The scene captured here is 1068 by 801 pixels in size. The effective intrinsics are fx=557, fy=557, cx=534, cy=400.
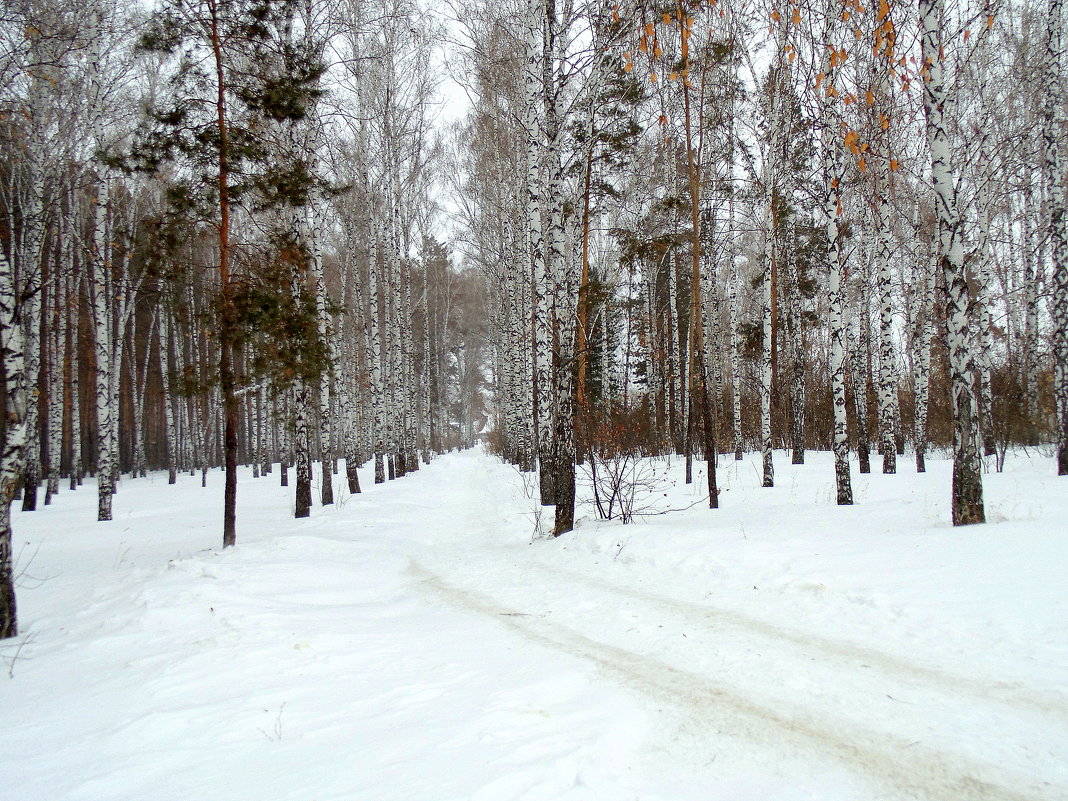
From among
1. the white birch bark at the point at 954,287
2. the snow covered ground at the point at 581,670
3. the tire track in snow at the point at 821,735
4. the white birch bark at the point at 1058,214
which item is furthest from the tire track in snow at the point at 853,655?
the white birch bark at the point at 1058,214

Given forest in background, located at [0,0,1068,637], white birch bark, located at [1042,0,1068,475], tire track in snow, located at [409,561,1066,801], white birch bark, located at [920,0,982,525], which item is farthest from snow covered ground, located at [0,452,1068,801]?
white birch bark, located at [1042,0,1068,475]

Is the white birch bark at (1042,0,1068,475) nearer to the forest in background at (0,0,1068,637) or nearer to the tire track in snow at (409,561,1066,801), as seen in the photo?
the forest in background at (0,0,1068,637)

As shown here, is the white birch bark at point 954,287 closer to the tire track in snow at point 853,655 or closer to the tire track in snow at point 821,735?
the tire track in snow at point 853,655

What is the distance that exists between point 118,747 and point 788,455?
2163 cm

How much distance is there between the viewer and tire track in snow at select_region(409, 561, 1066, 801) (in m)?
2.48

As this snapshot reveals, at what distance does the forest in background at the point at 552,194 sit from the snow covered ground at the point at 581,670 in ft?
5.12

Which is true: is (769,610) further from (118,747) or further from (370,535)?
(370,535)

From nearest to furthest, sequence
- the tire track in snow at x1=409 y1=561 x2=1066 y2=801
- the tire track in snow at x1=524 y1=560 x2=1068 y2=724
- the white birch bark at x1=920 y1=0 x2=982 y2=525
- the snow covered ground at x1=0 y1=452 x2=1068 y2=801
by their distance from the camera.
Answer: the tire track in snow at x1=409 y1=561 x2=1066 y2=801
the snow covered ground at x1=0 y1=452 x2=1068 y2=801
the tire track in snow at x1=524 y1=560 x2=1068 y2=724
the white birch bark at x1=920 y1=0 x2=982 y2=525

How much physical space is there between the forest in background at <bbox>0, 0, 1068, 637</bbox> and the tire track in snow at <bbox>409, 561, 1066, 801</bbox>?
419 cm

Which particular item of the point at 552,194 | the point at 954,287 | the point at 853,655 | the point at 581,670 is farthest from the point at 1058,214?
the point at 581,670

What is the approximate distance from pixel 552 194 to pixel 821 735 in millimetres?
8223

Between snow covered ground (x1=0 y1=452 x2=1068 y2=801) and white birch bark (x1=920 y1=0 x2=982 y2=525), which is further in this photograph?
white birch bark (x1=920 y1=0 x2=982 y2=525)

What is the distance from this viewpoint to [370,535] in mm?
9742

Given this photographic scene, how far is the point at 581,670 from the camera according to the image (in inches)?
152
